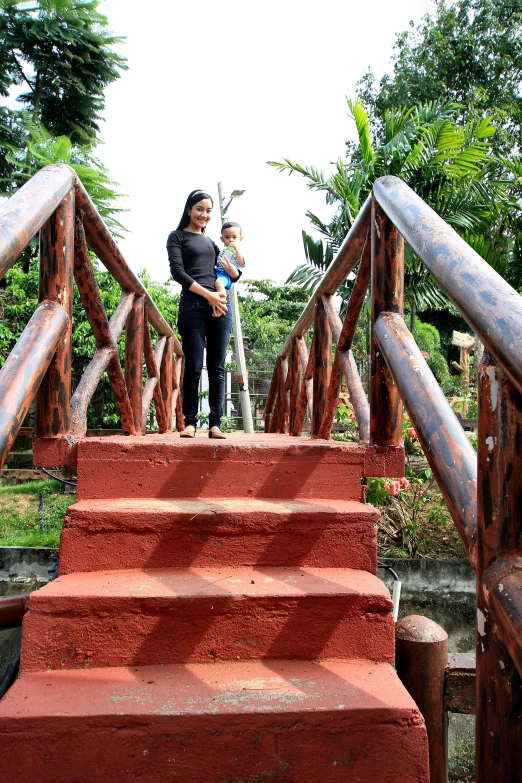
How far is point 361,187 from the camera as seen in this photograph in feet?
30.6

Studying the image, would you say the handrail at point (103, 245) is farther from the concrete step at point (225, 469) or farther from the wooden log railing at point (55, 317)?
the concrete step at point (225, 469)

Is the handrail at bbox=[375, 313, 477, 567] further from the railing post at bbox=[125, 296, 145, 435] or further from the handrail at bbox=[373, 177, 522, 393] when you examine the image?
the railing post at bbox=[125, 296, 145, 435]

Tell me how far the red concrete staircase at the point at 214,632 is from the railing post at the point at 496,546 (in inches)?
22.6

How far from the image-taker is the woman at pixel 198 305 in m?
3.14

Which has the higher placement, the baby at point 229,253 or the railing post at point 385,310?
the baby at point 229,253

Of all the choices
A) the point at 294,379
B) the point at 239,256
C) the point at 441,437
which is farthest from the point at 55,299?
the point at 294,379

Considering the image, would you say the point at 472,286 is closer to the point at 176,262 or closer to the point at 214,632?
the point at 214,632

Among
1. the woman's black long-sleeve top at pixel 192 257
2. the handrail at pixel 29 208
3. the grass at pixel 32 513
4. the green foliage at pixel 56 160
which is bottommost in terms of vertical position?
the grass at pixel 32 513

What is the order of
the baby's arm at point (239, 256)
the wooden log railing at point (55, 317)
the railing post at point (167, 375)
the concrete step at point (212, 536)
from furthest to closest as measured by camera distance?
the railing post at point (167, 375) < the baby's arm at point (239, 256) < the concrete step at point (212, 536) < the wooden log railing at point (55, 317)

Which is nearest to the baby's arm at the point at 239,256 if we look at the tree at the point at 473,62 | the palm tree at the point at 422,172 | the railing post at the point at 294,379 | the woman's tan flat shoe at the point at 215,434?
the woman's tan flat shoe at the point at 215,434

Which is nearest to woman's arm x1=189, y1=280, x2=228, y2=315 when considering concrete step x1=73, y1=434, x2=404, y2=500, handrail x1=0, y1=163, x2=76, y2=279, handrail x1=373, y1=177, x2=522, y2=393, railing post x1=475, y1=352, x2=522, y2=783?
handrail x1=0, y1=163, x2=76, y2=279

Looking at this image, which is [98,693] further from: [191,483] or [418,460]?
[418,460]

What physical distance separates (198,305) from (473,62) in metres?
17.0

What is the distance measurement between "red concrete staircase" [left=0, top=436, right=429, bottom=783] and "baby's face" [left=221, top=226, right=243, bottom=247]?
1.86m
